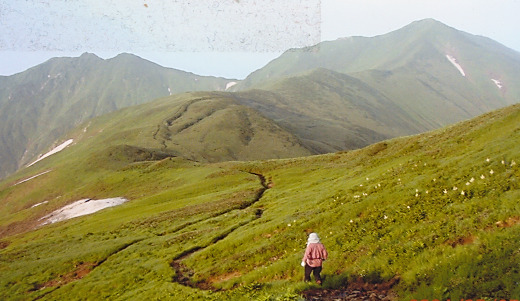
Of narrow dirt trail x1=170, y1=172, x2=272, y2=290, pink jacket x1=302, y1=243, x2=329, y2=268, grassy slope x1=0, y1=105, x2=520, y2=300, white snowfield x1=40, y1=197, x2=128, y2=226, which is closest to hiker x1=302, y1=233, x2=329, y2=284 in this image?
pink jacket x1=302, y1=243, x2=329, y2=268

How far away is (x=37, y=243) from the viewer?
61.2 metres

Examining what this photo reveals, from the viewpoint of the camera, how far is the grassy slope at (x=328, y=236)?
1666 centimetres

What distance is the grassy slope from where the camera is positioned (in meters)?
16.7

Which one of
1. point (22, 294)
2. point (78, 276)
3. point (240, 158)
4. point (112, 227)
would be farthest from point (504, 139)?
point (240, 158)

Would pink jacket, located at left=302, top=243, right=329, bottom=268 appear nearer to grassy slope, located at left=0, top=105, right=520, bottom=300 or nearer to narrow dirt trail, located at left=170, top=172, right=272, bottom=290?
grassy slope, located at left=0, top=105, right=520, bottom=300

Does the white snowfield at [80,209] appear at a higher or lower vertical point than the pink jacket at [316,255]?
lower

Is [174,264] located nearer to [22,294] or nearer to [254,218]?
[254,218]

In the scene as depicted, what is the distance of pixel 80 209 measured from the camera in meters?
93.4

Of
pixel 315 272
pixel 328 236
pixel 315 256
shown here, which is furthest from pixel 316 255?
pixel 328 236

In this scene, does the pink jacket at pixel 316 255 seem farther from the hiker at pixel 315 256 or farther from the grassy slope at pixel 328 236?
the grassy slope at pixel 328 236

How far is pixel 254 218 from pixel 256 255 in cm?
1507

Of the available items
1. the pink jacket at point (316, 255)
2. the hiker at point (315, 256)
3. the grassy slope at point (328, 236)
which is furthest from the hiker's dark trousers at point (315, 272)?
the grassy slope at point (328, 236)

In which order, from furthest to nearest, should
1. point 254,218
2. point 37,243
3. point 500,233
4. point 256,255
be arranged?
point 37,243 → point 254,218 → point 256,255 → point 500,233

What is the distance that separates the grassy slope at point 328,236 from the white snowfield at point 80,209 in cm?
1513
